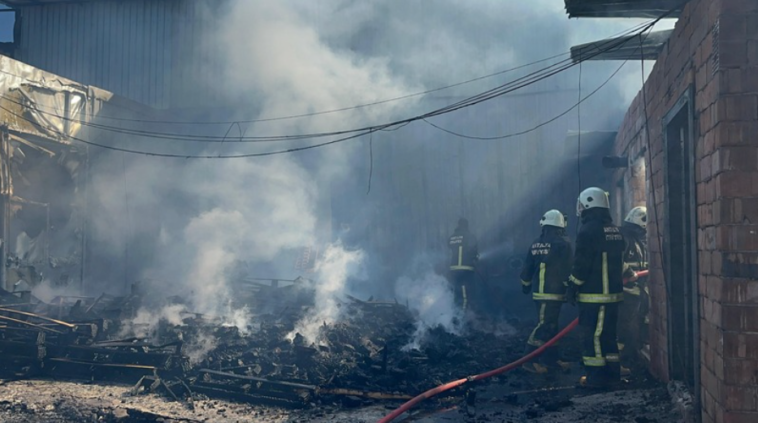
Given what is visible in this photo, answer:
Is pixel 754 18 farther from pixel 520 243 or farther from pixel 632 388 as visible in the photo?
pixel 520 243

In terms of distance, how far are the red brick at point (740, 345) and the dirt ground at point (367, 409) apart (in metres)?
1.77

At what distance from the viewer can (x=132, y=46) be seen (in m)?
17.7

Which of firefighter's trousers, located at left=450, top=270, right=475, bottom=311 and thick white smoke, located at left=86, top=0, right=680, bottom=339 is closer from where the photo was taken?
firefighter's trousers, located at left=450, top=270, right=475, bottom=311

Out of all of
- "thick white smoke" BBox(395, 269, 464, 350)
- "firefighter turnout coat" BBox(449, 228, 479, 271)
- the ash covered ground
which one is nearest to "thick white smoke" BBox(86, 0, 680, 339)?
"thick white smoke" BBox(395, 269, 464, 350)

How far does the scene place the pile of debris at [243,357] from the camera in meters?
6.67

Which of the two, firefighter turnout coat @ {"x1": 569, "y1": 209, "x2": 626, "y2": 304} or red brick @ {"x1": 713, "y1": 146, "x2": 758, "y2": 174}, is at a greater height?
red brick @ {"x1": 713, "y1": 146, "x2": 758, "y2": 174}

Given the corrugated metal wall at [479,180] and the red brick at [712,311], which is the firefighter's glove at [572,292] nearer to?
the red brick at [712,311]

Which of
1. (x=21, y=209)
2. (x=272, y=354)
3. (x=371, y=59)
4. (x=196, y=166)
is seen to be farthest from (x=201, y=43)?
(x=272, y=354)

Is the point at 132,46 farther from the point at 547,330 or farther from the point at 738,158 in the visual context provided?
the point at 738,158

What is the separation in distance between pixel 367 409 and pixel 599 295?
274 cm

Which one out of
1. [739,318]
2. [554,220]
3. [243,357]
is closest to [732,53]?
[739,318]

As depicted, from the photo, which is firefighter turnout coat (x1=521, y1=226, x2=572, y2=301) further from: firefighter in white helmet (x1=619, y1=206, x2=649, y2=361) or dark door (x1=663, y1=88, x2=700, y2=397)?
dark door (x1=663, y1=88, x2=700, y2=397)

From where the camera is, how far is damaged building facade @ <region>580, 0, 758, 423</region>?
11.1 feet

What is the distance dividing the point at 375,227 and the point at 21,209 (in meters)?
8.29
